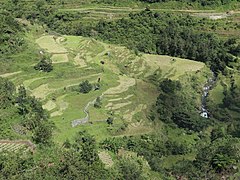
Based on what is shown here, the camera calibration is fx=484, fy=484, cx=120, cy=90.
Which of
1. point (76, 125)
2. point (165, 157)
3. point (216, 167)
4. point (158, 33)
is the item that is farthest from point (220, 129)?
point (158, 33)

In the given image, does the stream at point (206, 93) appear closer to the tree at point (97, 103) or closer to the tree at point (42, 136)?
the tree at point (97, 103)

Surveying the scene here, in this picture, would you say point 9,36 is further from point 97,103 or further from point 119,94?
point 97,103

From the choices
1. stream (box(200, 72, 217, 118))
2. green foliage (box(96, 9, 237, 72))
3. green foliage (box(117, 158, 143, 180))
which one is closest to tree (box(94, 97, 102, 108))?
stream (box(200, 72, 217, 118))

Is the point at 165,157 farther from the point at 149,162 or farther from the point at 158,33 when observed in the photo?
the point at 158,33

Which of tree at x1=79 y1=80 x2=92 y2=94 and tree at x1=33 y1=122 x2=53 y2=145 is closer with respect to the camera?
tree at x1=33 y1=122 x2=53 y2=145

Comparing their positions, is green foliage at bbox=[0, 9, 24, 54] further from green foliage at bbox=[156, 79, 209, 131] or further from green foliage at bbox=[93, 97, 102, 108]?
green foliage at bbox=[156, 79, 209, 131]
